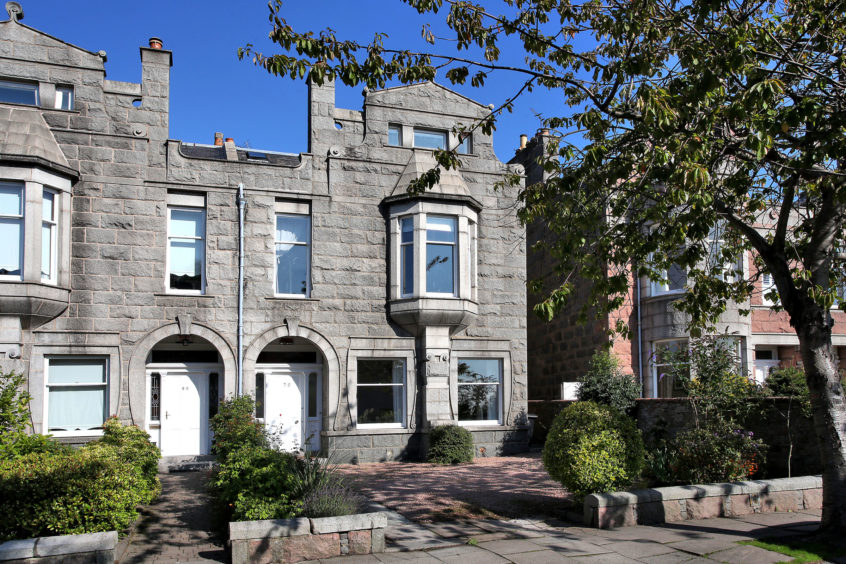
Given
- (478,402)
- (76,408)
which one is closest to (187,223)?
(76,408)

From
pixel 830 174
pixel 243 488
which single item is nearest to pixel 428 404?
pixel 243 488

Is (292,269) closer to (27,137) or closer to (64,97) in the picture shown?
(27,137)

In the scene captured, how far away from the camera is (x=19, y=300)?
1435 cm

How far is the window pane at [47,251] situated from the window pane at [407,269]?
26.2 feet

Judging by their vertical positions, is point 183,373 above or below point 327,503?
above

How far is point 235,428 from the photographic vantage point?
41.8 ft

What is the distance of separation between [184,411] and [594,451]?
34.3 feet

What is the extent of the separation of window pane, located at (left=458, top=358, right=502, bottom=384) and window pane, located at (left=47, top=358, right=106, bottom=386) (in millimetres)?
8586

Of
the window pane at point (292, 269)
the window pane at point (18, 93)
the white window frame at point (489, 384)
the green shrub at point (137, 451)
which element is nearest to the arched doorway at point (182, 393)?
the window pane at point (292, 269)

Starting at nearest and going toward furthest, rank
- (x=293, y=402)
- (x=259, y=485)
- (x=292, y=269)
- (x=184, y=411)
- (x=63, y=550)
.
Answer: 1. (x=63, y=550)
2. (x=259, y=485)
3. (x=184, y=411)
4. (x=292, y=269)
5. (x=293, y=402)

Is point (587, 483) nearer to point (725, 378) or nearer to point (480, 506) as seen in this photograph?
point (480, 506)

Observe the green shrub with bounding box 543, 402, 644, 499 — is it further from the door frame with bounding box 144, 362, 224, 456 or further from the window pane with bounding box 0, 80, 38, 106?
the window pane with bounding box 0, 80, 38, 106

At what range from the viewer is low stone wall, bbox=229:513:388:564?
7.75m

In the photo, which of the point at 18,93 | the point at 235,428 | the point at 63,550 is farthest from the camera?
the point at 18,93
